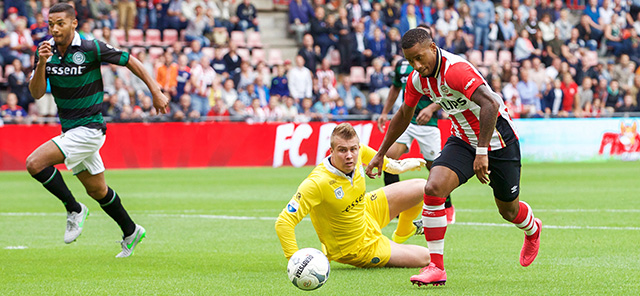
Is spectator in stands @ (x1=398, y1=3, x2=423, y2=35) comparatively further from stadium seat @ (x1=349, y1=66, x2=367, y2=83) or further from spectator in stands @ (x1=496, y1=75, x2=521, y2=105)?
spectator in stands @ (x1=496, y1=75, x2=521, y2=105)

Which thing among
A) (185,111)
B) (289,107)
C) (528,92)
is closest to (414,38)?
(185,111)

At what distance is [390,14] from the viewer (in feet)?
92.0

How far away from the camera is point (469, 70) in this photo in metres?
6.58

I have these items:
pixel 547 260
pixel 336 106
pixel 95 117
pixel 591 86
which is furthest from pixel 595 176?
pixel 95 117

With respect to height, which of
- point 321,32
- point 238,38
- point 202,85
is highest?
point 321,32

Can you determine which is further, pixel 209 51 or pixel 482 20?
pixel 482 20

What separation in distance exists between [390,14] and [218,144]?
868cm

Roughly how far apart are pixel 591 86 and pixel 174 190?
16420mm

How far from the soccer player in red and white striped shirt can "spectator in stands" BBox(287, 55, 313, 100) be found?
17.1 metres

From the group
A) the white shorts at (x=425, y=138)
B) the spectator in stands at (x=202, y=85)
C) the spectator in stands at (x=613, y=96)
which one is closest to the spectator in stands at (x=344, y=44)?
the spectator in stands at (x=202, y=85)

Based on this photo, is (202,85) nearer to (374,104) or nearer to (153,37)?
(153,37)

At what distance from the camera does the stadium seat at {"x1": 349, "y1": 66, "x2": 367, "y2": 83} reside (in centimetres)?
2662

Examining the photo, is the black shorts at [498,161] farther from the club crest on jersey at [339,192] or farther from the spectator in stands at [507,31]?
the spectator in stands at [507,31]

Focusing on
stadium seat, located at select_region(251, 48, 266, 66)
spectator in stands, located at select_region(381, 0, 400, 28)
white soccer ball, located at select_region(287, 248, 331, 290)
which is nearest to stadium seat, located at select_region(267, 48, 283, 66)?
stadium seat, located at select_region(251, 48, 266, 66)
